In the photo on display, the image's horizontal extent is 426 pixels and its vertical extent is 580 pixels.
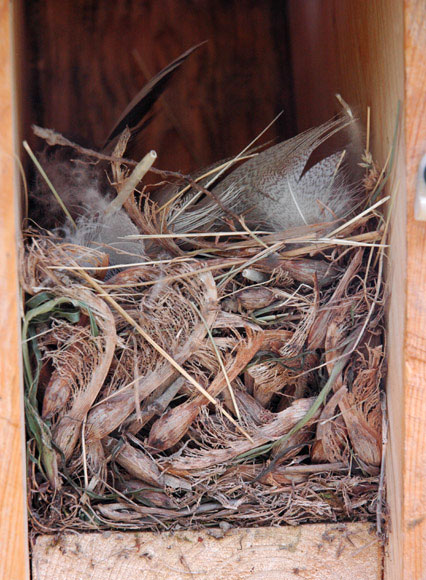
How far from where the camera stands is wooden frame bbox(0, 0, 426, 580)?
0.83 metres

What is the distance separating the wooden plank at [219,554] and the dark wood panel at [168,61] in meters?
0.90

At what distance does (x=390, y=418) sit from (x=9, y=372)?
0.49 m

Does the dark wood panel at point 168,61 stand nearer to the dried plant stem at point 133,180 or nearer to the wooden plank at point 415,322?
the dried plant stem at point 133,180

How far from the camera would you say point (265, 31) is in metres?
1.70

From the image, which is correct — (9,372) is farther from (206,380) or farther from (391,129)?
(391,129)

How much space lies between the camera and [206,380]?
3.14ft

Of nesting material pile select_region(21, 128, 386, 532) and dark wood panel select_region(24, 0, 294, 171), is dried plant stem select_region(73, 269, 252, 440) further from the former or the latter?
dark wood panel select_region(24, 0, 294, 171)

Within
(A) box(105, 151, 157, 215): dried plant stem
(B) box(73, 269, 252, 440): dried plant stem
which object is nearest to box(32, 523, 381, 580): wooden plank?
(B) box(73, 269, 252, 440): dried plant stem

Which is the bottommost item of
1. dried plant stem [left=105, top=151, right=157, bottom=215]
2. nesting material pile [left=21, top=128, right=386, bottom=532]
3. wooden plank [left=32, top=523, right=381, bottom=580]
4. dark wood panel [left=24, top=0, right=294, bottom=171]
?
wooden plank [left=32, top=523, right=381, bottom=580]

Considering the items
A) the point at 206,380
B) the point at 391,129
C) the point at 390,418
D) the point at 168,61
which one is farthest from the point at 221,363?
the point at 168,61

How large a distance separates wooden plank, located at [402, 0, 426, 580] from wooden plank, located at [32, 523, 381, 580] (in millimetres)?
91

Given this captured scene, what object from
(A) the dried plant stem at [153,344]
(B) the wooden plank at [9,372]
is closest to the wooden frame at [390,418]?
(B) the wooden plank at [9,372]

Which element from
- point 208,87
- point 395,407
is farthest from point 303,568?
point 208,87

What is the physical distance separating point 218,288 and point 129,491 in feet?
0.97
